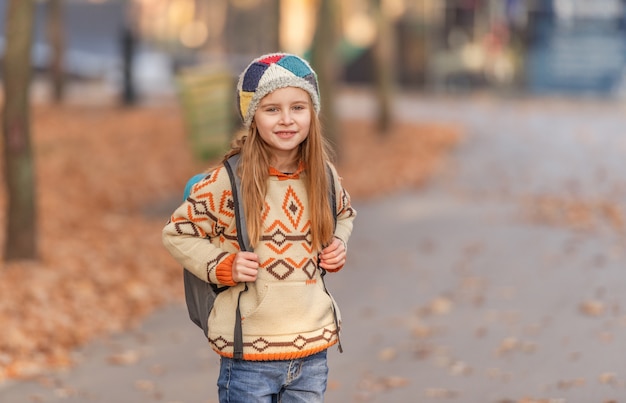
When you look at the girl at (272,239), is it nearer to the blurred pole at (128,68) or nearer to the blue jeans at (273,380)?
the blue jeans at (273,380)

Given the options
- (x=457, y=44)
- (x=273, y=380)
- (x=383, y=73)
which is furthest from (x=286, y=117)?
(x=457, y=44)

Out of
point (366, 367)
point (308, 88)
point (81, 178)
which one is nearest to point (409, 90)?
point (81, 178)

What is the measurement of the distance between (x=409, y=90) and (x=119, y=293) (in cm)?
2532

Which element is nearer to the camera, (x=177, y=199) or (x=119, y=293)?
(x=119, y=293)

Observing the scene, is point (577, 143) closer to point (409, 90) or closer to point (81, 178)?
point (81, 178)

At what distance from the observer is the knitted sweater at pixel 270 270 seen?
3969 millimetres

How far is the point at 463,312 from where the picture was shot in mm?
9617

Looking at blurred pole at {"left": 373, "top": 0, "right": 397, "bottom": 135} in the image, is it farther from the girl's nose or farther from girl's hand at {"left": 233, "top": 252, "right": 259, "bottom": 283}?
girl's hand at {"left": 233, "top": 252, "right": 259, "bottom": 283}

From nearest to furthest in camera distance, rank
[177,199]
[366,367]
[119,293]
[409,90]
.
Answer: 1. [366,367]
2. [119,293]
3. [177,199]
4. [409,90]

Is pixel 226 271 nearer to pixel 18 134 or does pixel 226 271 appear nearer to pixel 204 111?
pixel 18 134

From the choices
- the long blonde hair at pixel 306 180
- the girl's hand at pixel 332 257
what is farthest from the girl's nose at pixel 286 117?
the girl's hand at pixel 332 257

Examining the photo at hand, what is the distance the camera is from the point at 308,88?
400 cm

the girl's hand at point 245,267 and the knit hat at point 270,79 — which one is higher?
the knit hat at point 270,79

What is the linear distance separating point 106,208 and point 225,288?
12127 millimetres
